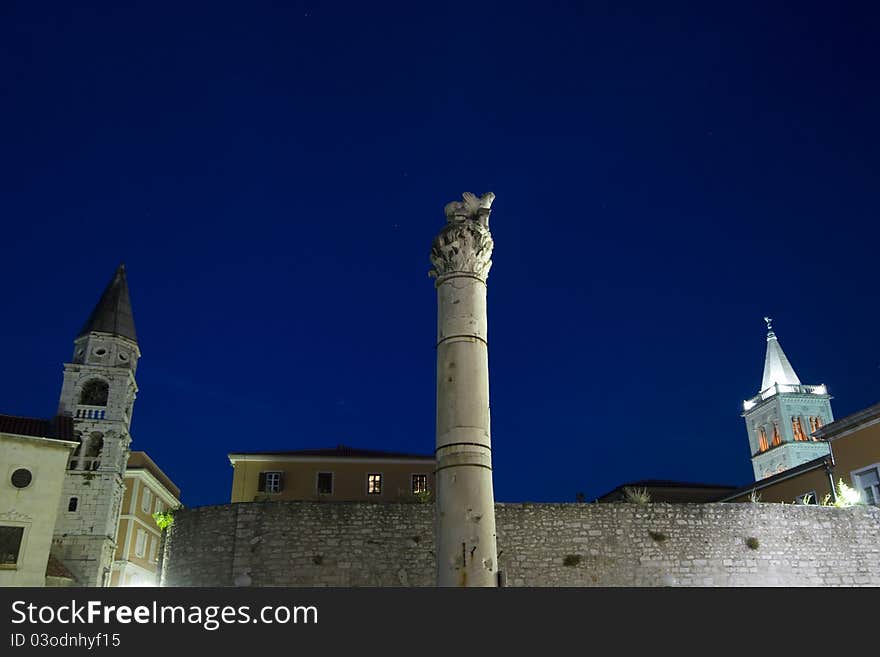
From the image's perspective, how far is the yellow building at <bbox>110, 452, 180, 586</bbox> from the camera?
42.1 meters

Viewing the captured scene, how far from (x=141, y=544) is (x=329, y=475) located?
53.8 ft

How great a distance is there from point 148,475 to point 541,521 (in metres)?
35.5

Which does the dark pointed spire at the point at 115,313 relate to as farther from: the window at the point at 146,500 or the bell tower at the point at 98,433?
the window at the point at 146,500

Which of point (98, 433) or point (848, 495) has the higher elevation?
point (98, 433)

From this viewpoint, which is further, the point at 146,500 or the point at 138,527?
the point at 146,500

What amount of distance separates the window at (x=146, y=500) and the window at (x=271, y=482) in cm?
1462

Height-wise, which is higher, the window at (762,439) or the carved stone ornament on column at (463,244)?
the window at (762,439)

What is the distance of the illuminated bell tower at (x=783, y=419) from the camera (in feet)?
203

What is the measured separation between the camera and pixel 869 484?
24.3m

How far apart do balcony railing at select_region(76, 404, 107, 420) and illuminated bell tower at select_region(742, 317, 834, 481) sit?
5210cm

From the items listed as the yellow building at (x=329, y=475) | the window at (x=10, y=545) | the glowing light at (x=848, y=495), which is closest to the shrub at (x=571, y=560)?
the glowing light at (x=848, y=495)

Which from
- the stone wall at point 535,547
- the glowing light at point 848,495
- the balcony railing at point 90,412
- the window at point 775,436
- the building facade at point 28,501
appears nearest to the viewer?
the stone wall at point 535,547

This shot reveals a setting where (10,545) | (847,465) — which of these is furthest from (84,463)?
(847,465)

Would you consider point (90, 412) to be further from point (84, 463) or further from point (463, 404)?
point (463, 404)
